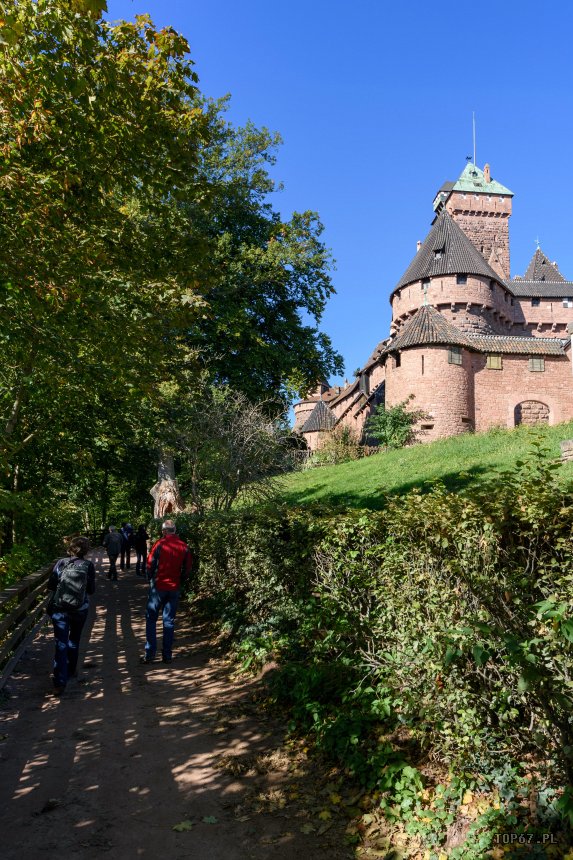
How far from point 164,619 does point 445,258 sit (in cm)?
3911

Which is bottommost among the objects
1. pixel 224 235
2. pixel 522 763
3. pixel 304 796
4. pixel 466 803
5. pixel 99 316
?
pixel 304 796

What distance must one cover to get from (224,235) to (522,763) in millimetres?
19121

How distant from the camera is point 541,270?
61.0 metres

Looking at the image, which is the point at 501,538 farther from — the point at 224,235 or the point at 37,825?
the point at 224,235

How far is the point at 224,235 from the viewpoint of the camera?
2025cm

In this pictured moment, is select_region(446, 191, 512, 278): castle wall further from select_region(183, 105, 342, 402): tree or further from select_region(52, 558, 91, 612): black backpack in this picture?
select_region(52, 558, 91, 612): black backpack

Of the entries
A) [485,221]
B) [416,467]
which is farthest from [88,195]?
[485,221]

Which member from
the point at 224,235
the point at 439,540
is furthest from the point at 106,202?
the point at 224,235

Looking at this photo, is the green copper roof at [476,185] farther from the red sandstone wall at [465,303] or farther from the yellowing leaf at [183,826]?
the yellowing leaf at [183,826]

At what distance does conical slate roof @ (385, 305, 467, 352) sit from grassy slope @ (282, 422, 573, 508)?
8.00 metres

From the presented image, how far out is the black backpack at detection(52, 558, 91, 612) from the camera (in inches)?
273

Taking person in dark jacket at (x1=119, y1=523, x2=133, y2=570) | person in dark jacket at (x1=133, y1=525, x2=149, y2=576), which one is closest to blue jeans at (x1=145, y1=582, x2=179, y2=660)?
person in dark jacket at (x1=133, y1=525, x2=149, y2=576)

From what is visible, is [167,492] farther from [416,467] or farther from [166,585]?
[166,585]

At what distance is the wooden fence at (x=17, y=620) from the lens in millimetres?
6613
